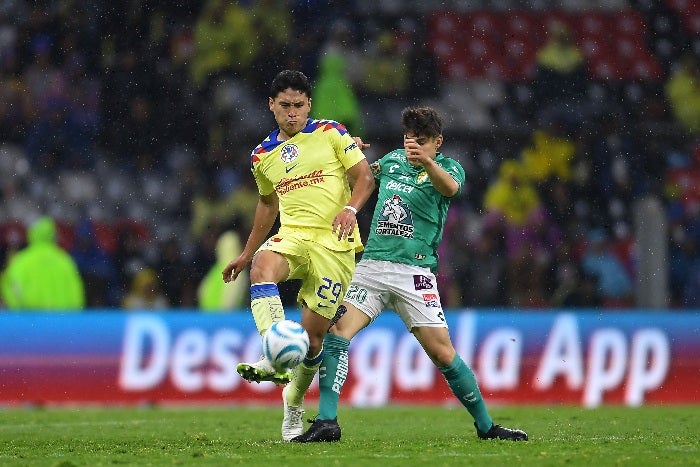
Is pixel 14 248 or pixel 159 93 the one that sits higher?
pixel 159 93

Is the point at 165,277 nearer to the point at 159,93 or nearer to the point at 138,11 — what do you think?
the point at 159,93

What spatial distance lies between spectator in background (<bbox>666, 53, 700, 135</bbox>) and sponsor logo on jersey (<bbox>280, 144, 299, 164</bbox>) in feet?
38.4

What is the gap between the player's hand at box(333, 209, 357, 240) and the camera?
745cm

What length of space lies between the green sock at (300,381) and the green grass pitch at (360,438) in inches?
11.7

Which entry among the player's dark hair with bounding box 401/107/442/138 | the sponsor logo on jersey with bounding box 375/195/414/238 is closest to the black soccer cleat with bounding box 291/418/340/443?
the sponsor logo on jersey with bounding box 375/195/414/238

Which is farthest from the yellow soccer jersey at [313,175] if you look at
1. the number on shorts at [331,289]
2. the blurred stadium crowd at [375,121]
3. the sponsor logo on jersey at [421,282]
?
the blurred stadium crowd at [375,121]

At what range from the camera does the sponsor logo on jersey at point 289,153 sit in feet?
26.4

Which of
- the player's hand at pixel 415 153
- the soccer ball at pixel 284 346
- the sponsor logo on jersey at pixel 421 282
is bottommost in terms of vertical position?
the soccer ball at pixel 284 346

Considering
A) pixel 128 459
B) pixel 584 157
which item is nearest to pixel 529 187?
pixel 584 157

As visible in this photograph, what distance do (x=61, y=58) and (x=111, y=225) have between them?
2951 millimetres

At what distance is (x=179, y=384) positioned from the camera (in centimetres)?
1314

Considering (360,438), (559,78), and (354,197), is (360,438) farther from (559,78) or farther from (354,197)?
(559,78)

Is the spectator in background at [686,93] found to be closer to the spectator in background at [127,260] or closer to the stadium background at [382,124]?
the stadium background at [382,124]

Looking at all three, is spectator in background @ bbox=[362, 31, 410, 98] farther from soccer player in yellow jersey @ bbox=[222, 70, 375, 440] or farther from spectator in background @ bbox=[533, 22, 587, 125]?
soccer player in yellow jersey @ bbox=[222, 70, 375, 440]
